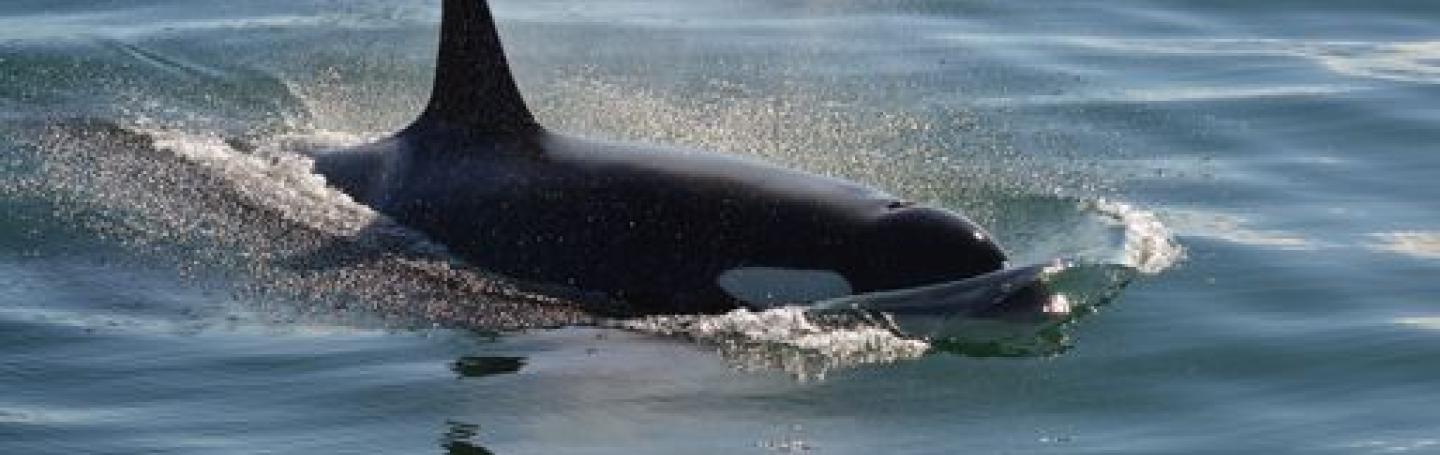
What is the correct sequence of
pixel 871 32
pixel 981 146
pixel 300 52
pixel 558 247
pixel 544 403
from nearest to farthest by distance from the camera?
pixel 544 403, pixel 558 247, pixel 981 146, pixel 300 52, pixel 871 32

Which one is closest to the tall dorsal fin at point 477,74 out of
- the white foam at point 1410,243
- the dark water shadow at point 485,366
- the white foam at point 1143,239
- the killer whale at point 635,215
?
the killer whale at point 635,215

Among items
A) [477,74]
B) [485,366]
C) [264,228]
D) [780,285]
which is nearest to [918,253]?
[780,285]

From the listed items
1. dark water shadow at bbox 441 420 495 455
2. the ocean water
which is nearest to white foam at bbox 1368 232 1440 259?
the ocean water

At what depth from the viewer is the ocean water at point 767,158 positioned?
9.82 meters

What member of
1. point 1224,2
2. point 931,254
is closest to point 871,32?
point 1224,2

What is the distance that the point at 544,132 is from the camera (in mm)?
12250

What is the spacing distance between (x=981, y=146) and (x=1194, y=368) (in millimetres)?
4475

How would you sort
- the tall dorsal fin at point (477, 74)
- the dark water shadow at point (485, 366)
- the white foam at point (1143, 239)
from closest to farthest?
the dark water shadow at point (485, 366)
the white foam at point (1143, 239)
the tall dorsal fin at point (477, 74)

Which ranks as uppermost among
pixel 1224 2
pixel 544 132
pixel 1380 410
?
pixel 1224 2

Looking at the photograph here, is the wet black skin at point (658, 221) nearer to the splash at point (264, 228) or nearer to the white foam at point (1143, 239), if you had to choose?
the splash at point (264, 228)

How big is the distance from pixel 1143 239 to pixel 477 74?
10.1 feet

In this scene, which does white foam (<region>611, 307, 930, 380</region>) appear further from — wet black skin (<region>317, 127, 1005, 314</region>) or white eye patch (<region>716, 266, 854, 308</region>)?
wet black skin (<region>317, 127, 1005, 314</region>)

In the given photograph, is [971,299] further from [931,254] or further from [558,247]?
[558,247]

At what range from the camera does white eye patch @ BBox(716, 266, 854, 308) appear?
10.9 m
